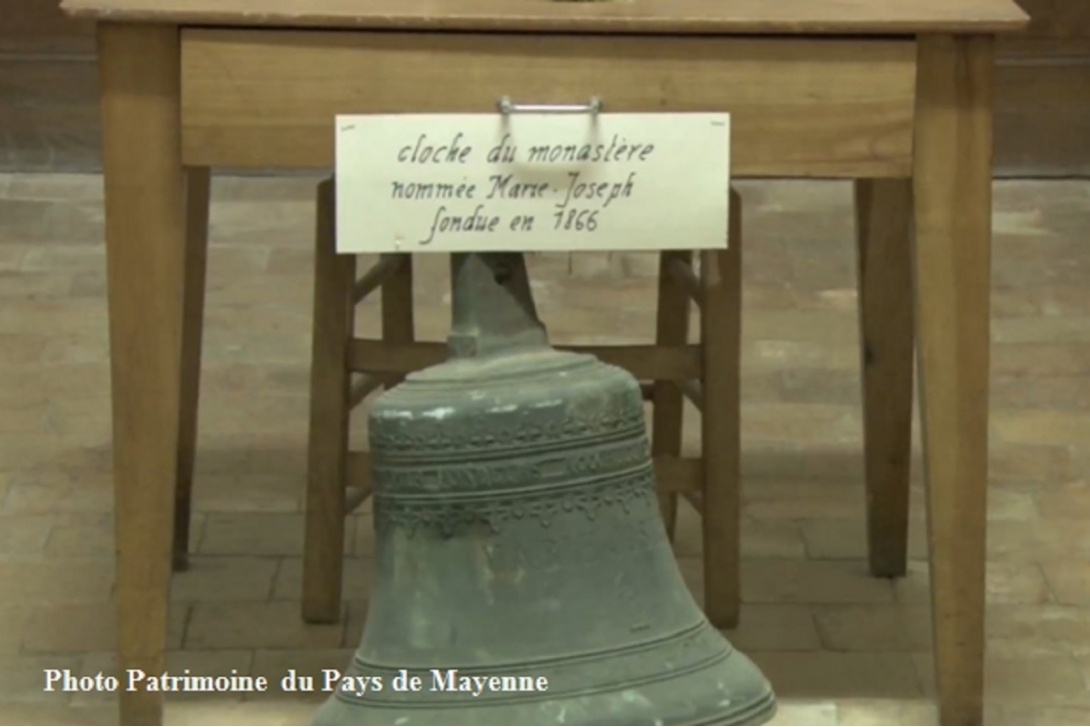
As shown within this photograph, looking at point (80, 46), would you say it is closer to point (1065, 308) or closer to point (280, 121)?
point (1065, 308)

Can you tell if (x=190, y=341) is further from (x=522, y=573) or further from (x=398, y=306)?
(x=522, y=573)

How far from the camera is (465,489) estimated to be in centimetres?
149

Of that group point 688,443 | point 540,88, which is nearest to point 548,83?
point 540,88

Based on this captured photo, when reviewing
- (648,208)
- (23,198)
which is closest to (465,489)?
(648,208)

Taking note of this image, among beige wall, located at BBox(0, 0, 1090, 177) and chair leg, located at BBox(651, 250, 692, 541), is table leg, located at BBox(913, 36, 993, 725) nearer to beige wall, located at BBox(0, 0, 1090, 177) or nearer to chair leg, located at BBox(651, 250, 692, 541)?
chair leg, located at BBox(651, 250, 692, 541)

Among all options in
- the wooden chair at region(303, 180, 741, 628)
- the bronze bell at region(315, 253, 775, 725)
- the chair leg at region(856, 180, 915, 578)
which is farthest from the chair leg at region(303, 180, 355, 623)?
the chair leg at region(856, 180, 915, 578)

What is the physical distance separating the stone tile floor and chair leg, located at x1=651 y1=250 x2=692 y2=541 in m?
0.11

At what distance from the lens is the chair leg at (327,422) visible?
6.39 feet

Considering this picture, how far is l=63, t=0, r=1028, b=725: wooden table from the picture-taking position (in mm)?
1481

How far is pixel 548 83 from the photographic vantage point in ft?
4.88

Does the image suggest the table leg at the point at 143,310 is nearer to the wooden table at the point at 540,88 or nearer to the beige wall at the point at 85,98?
the wooden table at the point at 540,88

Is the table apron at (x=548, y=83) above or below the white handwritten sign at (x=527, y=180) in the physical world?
above

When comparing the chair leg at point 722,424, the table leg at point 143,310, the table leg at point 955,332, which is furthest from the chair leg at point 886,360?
the table leg at point 143,310

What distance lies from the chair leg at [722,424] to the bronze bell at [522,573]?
0.44 metres
